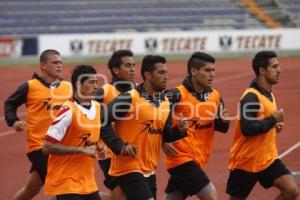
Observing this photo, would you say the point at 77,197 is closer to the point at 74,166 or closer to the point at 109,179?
the point at 74,166

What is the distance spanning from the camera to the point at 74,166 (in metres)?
7.60

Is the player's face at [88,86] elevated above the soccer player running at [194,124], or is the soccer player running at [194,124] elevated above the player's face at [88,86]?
the player's face at [88,86]

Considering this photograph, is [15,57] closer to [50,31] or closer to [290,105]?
[50,31]

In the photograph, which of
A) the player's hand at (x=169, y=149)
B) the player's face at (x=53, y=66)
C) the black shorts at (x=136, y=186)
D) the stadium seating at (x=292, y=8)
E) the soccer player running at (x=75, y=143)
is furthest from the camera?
the stadium seating at (x=292, y=8)

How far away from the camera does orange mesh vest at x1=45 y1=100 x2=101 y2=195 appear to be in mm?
7566

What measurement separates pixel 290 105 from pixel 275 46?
15227 millimetres

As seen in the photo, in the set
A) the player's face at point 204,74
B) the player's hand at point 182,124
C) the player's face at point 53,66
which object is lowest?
the player's hand at point 182,124

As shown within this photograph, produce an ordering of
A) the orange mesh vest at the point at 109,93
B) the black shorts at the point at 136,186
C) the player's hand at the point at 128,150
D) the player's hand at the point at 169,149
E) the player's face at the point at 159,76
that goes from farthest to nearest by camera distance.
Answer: the orange mesh vest at the point at 109,93 → the player's hand at the point at 169,149 → the player's face at the point at 159,76 → the black shorts at the point at 136,186 → the player's hand at the point at 128,150

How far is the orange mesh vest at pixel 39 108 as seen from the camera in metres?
9.73

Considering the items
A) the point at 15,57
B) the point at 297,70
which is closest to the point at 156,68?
the point at 297,70

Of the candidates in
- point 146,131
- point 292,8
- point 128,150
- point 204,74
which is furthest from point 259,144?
point 292,8

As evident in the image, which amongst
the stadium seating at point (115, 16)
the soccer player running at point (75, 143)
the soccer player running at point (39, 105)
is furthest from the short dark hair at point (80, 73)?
the stadium seating at point (115, 16)

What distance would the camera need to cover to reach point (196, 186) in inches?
341

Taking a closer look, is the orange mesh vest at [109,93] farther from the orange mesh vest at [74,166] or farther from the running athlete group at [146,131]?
the orange mesh vest at [74,166]
